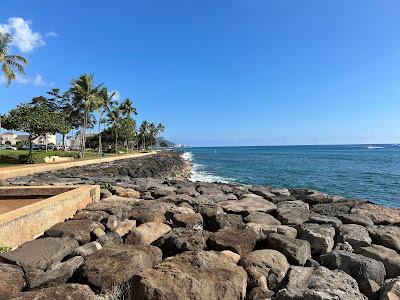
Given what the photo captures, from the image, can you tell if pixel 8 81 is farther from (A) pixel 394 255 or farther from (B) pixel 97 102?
(A) pixel 394 255

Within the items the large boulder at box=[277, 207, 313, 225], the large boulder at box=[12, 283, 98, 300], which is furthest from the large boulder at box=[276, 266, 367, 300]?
the large boulder at box=[277, 207, 313, 225]

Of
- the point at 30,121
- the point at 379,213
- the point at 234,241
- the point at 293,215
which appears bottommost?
the point at 379,213

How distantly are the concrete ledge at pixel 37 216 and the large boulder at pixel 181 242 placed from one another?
1899 millimetres

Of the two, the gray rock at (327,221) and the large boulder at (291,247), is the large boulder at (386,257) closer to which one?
the large boulder at (291,247)

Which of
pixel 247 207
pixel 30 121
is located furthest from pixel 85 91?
pixel 247 207

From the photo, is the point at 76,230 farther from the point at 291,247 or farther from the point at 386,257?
the point at 386,257

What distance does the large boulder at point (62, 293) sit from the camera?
134 inches

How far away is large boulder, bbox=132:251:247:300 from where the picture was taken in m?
3.54

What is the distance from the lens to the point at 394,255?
5309 mm

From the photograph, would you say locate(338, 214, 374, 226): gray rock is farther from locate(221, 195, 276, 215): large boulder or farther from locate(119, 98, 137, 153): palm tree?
locate(119, 98, 137, 153): palm tree

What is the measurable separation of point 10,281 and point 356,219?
6444 mm

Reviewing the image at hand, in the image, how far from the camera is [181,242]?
16.9ft

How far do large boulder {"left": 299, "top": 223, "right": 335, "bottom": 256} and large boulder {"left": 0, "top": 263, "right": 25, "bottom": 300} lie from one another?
418cm

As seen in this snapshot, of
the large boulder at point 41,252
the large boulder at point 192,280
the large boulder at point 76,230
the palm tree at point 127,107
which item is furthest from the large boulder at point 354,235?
the palm tree at point 127,107
